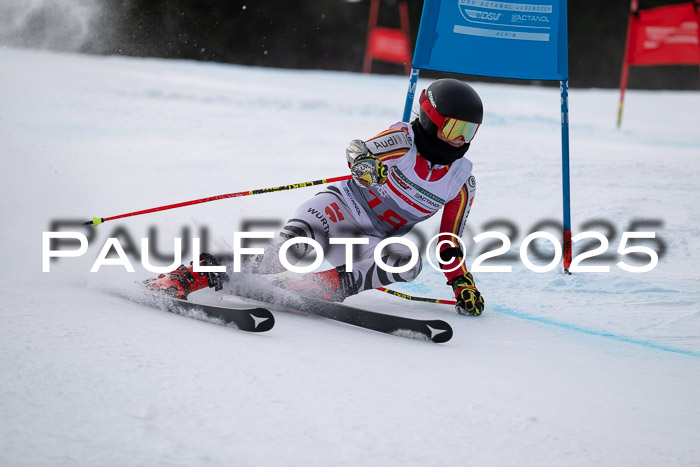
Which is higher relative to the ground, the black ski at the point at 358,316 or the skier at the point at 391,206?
the skier at the point at 391,206

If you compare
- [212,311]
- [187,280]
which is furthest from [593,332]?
[187,280]

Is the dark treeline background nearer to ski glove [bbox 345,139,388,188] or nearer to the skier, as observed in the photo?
the skier

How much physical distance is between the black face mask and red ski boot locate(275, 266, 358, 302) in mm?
555

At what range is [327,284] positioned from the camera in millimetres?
2885

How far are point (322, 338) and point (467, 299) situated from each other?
0.83 metres

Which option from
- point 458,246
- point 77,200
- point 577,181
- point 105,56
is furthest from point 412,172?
point 105,56

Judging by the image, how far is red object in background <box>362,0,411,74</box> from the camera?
12.4 m

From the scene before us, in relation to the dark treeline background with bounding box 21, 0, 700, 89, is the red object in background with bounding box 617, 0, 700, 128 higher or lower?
lower

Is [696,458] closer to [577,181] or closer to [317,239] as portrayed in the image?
[317,239]

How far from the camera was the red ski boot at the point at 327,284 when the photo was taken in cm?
288

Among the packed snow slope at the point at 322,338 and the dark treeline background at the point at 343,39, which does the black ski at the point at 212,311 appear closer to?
the packed snow slope at the point at 322,338

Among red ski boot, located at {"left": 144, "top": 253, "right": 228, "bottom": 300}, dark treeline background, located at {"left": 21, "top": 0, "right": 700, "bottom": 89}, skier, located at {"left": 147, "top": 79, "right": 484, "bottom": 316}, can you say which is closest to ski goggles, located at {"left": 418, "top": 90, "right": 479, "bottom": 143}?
skier, located at {"left": 147, "top": 79, "right": 484, "bottom": 316}

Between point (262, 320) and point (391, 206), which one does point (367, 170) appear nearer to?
point (391, 206)

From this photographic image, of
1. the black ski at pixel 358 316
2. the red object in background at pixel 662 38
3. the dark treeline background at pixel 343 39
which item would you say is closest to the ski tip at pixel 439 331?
the black ski at pixel 358 316
